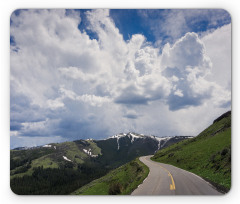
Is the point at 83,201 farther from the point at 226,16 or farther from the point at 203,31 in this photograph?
the point at 226,16

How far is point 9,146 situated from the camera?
18.5 meters

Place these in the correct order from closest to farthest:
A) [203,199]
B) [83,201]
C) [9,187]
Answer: [203,199] < [83,201] < [9,187]

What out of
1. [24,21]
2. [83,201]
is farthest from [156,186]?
[24,21]

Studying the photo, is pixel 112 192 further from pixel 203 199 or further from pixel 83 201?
pixel 203 199

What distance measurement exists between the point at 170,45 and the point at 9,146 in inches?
838

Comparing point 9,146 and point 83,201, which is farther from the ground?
point 9,146

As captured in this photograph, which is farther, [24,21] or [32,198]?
[24,21]

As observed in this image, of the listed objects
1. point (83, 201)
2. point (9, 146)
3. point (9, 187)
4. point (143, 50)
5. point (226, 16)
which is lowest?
point (83, 201)

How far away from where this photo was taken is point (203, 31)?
2009 centimetres

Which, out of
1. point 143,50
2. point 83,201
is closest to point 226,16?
point 143,50
